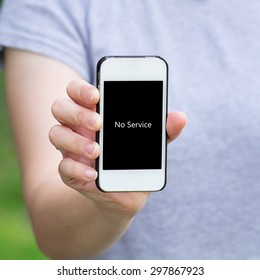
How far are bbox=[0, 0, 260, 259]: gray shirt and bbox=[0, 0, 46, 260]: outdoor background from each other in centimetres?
171

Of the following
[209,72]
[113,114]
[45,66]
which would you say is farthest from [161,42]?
[113,114]

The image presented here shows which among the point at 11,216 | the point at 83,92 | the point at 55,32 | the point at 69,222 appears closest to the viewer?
the point at 83,92

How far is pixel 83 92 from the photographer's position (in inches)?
57.7

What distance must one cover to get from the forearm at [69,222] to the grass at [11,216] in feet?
5.30

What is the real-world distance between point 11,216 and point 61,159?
88.9 inches

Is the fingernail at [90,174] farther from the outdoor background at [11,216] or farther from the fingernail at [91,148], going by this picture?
the outdoor background at [11,216]

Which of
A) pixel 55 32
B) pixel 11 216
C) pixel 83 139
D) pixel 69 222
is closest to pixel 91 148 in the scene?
pixel 83 139

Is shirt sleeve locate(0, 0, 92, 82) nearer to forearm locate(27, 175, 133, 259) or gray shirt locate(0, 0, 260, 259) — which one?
gray shirt locate(0, 0, 260, 259)

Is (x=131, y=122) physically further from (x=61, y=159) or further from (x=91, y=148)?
(x=61, y=159)

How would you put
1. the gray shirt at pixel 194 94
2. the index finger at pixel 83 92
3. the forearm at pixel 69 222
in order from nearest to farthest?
the index finger at pixel 83 92
the forearm at pixel 69 222
the gray shirt at pixel 194 94

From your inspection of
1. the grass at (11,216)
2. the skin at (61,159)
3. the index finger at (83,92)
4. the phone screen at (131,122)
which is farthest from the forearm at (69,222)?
the grass at (11,216)

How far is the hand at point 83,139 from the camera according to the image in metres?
1.48

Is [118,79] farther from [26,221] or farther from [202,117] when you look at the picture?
[26,221]
